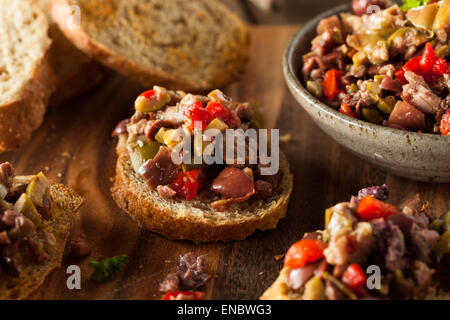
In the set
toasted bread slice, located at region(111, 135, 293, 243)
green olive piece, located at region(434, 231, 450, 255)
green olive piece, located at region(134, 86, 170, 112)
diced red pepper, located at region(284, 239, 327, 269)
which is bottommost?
toasted bread slice, located at region(111, 135, 293, 243)

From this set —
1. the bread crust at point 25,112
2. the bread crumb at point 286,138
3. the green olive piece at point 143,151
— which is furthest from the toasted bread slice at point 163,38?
the green olive piece at point 143,151

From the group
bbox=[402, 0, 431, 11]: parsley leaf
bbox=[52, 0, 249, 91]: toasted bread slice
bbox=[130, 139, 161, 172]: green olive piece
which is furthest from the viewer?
bbox=[52, 0, 249, 91]: toasted bread slice

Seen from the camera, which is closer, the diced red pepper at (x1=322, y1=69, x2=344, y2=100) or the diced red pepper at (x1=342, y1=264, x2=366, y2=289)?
the diced red pepper at (x1=342, y1=264, x2=366, y2=289)

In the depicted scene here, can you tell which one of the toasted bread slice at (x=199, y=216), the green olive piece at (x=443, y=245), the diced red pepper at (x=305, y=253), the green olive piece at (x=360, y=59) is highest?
the green olive piece at (x=360, y=59)

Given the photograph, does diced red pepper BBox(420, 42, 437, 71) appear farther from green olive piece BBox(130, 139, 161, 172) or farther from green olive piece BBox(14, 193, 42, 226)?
green olive piece BBox(14, 193, 42, 226)

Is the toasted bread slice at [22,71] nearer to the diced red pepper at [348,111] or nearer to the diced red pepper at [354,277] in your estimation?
the diced red pepper at [348,111]

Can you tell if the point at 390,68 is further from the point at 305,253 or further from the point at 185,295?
the point at 185,295

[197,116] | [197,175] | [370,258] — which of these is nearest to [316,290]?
[370,258]

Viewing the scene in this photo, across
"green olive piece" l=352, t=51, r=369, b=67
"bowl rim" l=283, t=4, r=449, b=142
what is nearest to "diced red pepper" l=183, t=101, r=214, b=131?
"bowl rim" l=283, t=4, r=449, b=142
